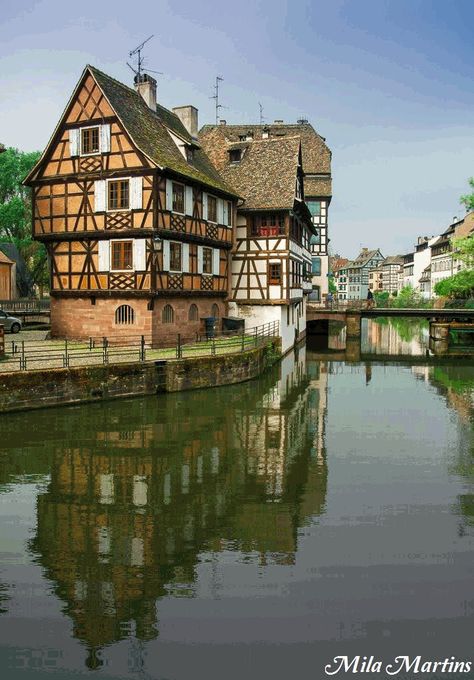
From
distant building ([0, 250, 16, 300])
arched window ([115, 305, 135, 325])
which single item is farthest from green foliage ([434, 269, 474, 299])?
distant building ([0, 250, 16, 300])

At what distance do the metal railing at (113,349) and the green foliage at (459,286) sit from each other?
28760mm

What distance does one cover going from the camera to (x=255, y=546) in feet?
35.8

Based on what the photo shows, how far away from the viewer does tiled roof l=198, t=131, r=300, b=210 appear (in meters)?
37.6

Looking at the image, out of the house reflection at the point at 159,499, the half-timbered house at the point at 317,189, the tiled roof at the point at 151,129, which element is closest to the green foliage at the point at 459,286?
the half-timbered house at the point at 317,189

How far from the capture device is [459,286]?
59281 millimetres

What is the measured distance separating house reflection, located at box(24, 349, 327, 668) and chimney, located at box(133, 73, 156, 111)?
20.0m

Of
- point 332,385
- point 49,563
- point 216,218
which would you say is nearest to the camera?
point 49,563

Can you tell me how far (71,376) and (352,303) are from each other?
37.1 metres

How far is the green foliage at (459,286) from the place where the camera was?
57656 mm

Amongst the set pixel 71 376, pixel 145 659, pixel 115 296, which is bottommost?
pixel 145 659

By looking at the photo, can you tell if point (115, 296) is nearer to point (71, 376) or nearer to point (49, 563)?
point (71, 376)

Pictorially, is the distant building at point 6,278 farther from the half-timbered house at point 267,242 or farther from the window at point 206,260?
the window at point 206,260

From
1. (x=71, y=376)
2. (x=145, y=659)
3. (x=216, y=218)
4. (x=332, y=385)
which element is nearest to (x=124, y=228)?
(x=216, y=218)

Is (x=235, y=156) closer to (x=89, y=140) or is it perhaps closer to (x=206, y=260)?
(x=206, y=260)
